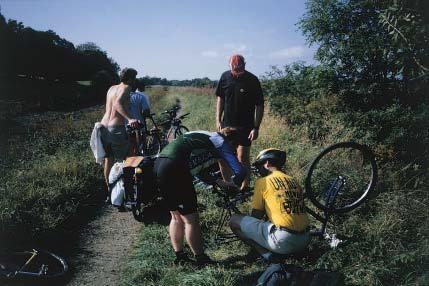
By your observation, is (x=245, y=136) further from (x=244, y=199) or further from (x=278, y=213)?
(x=278, y=213)

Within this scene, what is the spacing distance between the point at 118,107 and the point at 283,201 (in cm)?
331

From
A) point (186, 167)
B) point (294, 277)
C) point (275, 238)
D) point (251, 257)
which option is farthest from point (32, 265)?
point (294, 277)

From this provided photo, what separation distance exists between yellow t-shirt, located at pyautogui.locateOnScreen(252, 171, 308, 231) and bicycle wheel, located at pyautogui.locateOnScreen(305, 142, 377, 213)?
106cm

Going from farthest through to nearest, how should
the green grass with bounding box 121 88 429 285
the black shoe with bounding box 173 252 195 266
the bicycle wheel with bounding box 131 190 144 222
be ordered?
the bicycle wheel with bounding box 131 190 144 222 < the black shoe with bounding box 173 252 195 266 < the green grass with bounding box 121 88 429 285

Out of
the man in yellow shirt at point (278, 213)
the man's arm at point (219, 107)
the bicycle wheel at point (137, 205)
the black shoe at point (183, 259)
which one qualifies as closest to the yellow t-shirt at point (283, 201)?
the man in yellow shirt at point (278, 213)

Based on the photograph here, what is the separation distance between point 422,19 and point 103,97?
39844 mm

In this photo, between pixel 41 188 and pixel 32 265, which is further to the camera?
pixel 41 188

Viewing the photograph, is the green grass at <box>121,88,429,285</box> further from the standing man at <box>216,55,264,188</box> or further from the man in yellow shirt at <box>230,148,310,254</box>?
the standing man at <box>216,55,264,188</box>

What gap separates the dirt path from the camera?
14.0 feet

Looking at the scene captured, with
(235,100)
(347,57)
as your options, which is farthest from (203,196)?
(347,57)

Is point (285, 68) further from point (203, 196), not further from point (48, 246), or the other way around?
A: point (48, 246)

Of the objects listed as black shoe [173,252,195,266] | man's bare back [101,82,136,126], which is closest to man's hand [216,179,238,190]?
black shoe [173,252,195,266]

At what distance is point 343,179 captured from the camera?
453 cm

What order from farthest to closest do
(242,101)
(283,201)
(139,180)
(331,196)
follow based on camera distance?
(242,101) < (331,196) < (139,180) < (283,201)
